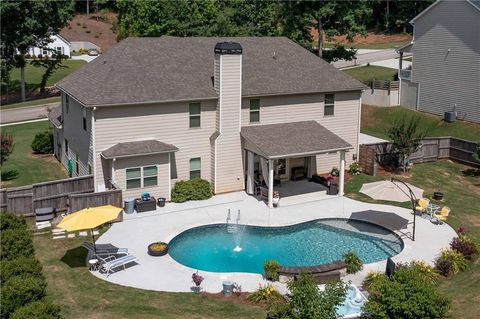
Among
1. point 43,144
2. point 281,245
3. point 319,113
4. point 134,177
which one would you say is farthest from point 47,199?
point 319,113

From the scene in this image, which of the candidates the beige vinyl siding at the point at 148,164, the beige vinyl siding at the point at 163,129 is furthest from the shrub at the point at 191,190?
the beige vinyl siding at the point at 163,129

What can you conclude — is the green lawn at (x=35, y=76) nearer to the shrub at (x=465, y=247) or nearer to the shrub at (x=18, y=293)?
the shrub at (x=18, y=293)

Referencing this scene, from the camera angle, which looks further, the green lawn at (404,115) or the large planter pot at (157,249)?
the green lawn at (404,115)

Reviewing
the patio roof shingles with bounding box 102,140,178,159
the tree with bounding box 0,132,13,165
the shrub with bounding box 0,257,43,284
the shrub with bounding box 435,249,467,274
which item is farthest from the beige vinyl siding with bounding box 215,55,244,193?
the shrub with bounding box 0,257,43,284

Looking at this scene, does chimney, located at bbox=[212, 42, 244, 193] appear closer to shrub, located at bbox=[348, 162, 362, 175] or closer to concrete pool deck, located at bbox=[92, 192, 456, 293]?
concrete pool deck, located at bbox=[92, 192, 456, 293]

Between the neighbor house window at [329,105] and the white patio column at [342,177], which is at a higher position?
the neighbor house window at [329,105]

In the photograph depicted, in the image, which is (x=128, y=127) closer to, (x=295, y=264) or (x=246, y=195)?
(x=246, y=195)

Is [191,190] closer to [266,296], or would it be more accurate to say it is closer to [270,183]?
[270,183]
